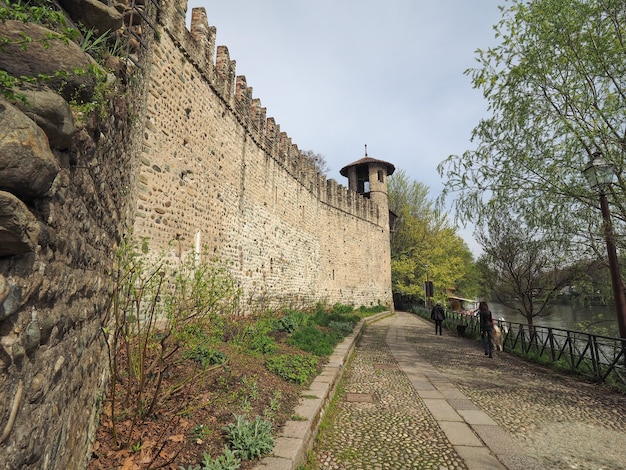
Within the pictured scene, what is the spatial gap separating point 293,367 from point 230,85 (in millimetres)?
7962

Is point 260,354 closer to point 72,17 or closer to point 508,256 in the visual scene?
point 72,17

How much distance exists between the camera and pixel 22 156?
1.33 m

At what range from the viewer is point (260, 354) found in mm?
5926

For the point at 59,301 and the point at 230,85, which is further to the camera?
the point at 230,85

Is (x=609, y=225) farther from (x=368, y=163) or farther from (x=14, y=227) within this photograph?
(x=368, y=163)

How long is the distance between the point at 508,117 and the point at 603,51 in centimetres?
192

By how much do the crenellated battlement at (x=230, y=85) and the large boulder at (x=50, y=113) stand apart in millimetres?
6378

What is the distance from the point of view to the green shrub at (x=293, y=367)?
508cm

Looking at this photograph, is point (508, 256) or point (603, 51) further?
point (508, 256)

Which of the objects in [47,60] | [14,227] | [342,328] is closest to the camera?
[14,227]

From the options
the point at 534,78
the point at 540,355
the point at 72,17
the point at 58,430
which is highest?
the point at 534,78

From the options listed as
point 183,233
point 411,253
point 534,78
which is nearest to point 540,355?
point 534,78

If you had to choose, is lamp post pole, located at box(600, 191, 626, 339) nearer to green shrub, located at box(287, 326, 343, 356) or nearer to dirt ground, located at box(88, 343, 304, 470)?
green shrub, located at box(287, 326, 343, 356)

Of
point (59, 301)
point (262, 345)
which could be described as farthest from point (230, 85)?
point (59, 301)
